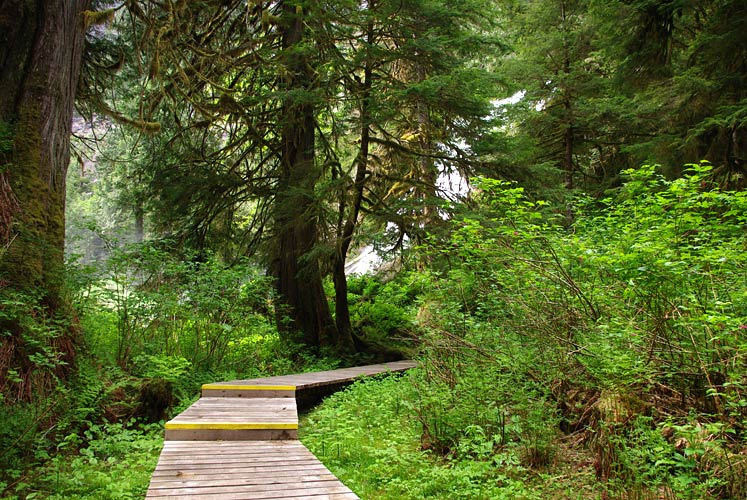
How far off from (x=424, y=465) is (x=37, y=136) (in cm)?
652

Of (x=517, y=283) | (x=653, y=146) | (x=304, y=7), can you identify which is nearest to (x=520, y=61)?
(x=653, y=146)

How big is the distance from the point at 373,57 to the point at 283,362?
6365mm

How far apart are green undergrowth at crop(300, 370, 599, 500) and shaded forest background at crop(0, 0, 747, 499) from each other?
35 mm

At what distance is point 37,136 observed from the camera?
6422 millimetres

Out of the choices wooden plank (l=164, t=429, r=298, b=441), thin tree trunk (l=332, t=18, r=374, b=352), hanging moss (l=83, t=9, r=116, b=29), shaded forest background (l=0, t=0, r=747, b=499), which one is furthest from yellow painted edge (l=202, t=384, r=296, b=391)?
hanging moss (l=83, t=9, r=116, b=29)

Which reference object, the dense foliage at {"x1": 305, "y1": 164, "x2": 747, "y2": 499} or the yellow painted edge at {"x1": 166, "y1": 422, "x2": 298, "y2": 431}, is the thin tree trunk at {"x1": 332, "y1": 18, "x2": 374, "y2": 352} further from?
the yellow painted edge at {"x1": 166, "y1": 422, "x2": 298, "y2": 431}

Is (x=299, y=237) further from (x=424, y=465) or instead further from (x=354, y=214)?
(x=424, y=465)

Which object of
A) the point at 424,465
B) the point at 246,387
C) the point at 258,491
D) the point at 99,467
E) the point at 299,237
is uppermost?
the point at 299,237

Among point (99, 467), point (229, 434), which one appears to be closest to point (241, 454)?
point (229, 434)

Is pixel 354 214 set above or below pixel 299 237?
above

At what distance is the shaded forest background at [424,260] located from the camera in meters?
4.20

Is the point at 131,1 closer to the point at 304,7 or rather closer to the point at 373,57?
the point at 304,7

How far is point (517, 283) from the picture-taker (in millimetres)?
6352

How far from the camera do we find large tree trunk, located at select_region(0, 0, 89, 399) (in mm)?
5828
